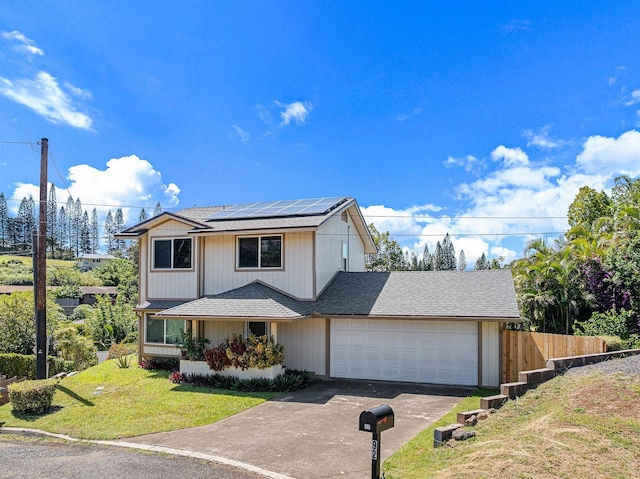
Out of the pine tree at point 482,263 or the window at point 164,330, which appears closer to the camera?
the window at point 164,330

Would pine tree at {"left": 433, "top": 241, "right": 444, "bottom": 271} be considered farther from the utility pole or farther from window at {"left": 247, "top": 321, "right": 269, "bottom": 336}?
the utility pole

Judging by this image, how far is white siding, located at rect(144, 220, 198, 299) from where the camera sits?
1669 cm

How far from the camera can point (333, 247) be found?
1744cm

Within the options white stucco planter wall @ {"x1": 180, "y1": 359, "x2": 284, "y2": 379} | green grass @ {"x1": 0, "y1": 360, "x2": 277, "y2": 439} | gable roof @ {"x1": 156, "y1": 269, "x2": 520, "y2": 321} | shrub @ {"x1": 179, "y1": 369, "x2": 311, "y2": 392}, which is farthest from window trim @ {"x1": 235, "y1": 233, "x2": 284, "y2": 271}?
green grass @ {"x1": 0, "y1": 360, "x2": 277, "y2": 439}

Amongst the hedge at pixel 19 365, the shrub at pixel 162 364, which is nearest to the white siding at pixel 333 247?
the shrub at pixel 162 364

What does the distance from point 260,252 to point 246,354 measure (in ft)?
13.4

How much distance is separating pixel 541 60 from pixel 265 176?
44.8 feet

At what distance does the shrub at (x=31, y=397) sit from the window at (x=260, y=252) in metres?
7.17

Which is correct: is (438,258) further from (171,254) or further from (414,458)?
(414,458)

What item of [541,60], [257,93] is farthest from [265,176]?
[541,60]

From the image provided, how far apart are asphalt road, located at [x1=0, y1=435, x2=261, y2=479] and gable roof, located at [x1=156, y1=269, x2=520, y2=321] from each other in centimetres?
576

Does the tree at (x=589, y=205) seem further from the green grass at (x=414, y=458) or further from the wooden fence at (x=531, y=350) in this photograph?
the green grass at (x=414, y=458)

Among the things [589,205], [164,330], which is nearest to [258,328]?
[164,330]

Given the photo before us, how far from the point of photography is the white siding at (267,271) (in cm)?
1539
